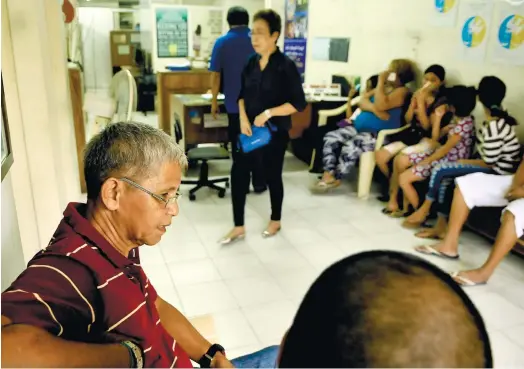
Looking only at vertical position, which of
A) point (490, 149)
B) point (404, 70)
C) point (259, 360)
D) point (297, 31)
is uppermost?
point (297, 31)

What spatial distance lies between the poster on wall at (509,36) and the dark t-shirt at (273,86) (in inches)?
63.7

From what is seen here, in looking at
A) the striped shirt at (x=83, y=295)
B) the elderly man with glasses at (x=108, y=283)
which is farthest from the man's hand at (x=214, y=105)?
the striped shirt at (x=83, y=295)

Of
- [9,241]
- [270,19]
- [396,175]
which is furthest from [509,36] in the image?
[9,241]

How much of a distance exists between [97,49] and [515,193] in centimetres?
835

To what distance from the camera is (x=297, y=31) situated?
5945mm

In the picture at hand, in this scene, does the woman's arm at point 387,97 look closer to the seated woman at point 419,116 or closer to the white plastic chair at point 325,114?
the seated woman at point 419,116

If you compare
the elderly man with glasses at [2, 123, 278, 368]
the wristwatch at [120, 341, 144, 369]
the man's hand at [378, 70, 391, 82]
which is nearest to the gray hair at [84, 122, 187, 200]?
the elderly man with glasses at [2, 123, 278, 368]

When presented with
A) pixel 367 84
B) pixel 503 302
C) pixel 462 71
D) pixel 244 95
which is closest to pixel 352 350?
pixel 503 302

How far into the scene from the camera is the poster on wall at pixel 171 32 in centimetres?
778

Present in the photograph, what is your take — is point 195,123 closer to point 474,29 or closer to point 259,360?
point 474,29

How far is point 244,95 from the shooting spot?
306 centimetres

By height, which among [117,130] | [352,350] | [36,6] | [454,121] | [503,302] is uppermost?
[36,6]

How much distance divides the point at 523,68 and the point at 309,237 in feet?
6.33

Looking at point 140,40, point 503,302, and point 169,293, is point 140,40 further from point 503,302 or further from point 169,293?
point 503,302
